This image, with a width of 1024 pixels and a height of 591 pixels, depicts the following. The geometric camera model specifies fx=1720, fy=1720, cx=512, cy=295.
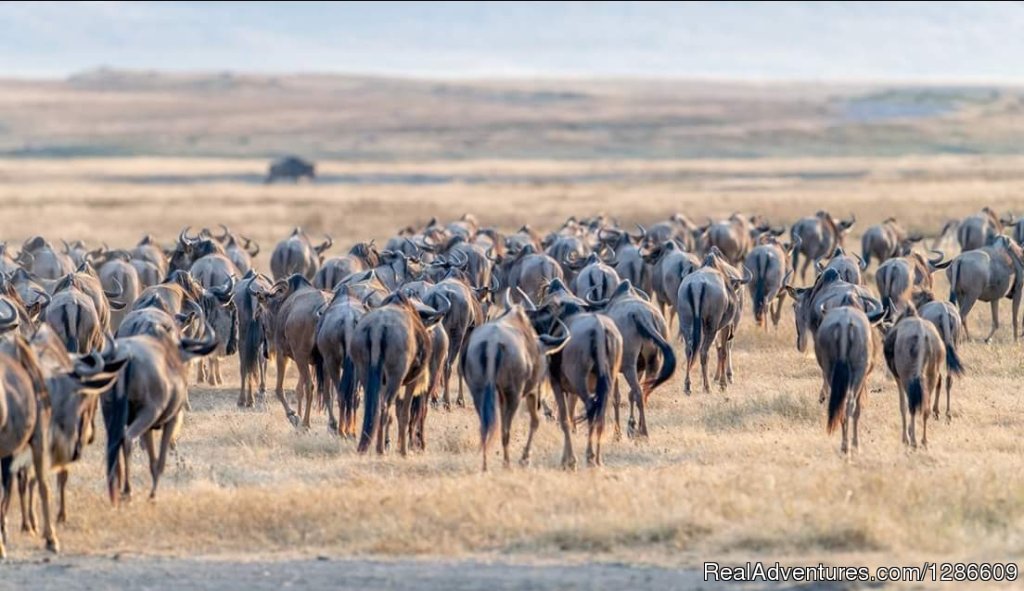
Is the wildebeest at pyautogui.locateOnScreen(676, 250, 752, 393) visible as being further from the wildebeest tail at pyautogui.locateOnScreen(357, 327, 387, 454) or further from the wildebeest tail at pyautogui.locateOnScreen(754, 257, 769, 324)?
the wildebeest tail at pyautogui.locateOnScreen(357, 327, 387, 454)

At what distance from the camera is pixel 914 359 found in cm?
1344

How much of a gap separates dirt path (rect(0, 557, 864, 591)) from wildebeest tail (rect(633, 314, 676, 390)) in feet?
12.4

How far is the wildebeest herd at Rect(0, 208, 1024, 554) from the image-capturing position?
11.3 m

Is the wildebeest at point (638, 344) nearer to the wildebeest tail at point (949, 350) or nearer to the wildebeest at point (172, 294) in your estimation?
the wildebeest tail at point (949, 350)

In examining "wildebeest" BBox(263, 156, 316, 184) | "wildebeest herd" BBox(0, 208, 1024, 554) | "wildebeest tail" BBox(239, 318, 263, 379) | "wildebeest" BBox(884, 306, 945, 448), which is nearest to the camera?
"wildebeest herd" BBox(0, 208, 1024, 554)

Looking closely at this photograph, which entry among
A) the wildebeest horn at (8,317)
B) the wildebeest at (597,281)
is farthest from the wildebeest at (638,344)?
the wildebeest horn at (8,317)

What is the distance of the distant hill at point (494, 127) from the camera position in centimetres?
9381

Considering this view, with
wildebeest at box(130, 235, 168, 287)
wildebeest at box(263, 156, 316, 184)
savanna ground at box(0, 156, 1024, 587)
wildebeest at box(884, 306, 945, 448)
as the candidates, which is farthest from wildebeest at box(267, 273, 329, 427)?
wildebeest at box(263, 156, 316, 184)

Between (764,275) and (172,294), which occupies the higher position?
(172,294)

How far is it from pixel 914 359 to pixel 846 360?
22.7 inches

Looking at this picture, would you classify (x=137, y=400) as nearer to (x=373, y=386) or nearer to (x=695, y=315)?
(x=373, y=386)

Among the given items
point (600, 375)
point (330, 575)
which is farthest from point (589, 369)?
point (330, 575)

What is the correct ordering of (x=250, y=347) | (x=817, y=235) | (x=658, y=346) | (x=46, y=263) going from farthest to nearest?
(x=817, y=235)
(x=46, y=263)
(x=250, y=347)
(x=658, y=346)

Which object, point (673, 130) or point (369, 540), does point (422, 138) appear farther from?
point (369, 540)
